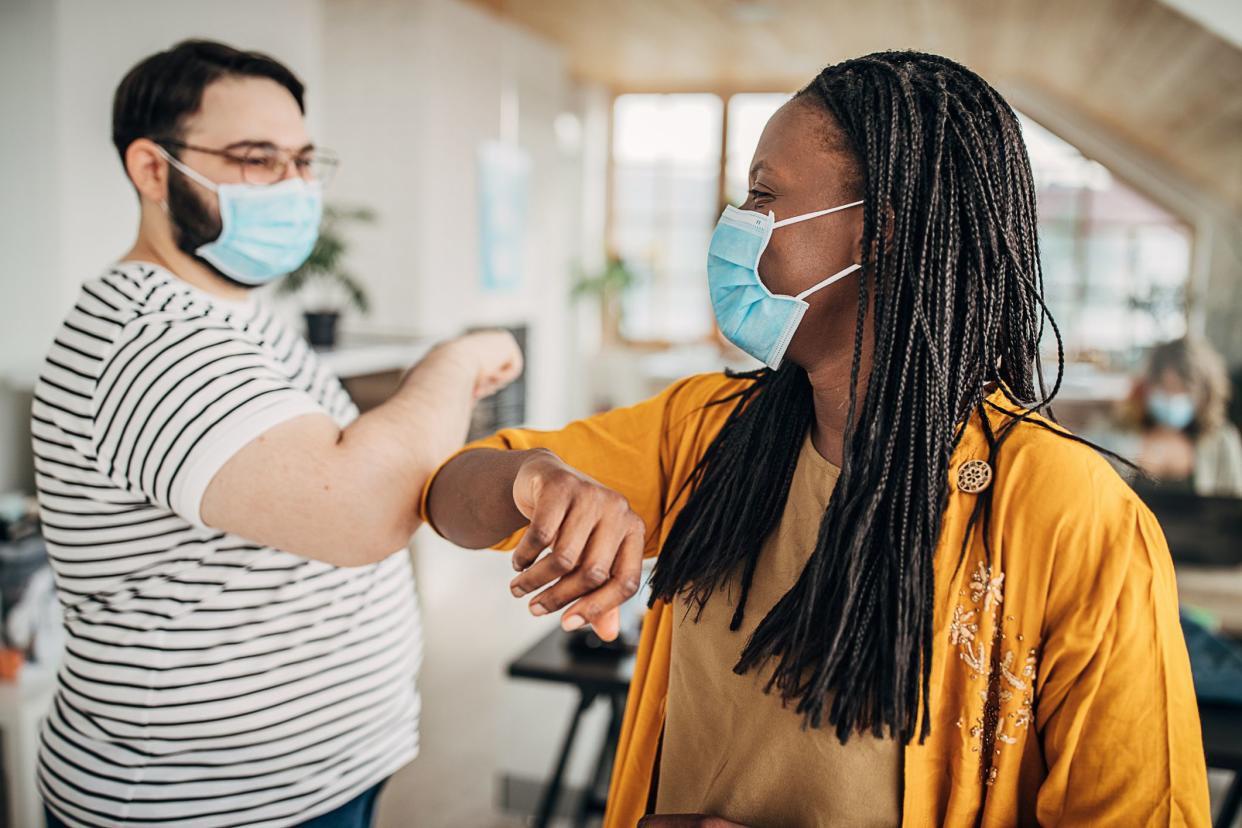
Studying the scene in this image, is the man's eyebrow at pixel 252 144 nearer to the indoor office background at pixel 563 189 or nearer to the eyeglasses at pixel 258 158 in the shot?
the eyeglasses at pixel 258 158

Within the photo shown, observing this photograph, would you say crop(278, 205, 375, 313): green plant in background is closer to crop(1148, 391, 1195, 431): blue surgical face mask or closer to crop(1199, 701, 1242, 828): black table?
crop(1199, 701, 1242, 828): black table

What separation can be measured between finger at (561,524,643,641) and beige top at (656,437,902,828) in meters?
0.23

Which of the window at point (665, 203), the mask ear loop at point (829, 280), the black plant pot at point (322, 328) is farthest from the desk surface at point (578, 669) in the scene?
the window at point (665, 203)

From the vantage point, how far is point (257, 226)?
4.07 feet

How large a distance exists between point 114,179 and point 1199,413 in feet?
12.5

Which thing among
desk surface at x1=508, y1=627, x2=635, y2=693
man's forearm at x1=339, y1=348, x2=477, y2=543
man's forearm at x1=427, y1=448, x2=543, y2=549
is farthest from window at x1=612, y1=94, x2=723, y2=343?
man's forearm at x1=427, y1=448, x2=543, y2=549

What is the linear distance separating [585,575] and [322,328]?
3.38 metres

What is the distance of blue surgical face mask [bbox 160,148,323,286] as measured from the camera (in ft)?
4.00

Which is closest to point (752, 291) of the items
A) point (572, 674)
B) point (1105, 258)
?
point (572, 674)

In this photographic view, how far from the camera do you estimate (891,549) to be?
2.75ft

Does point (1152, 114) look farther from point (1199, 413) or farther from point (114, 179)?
point (114, 179)

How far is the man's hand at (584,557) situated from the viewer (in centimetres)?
74

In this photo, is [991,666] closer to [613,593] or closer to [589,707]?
[613,593]

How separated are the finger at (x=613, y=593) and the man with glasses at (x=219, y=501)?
0.34 m
